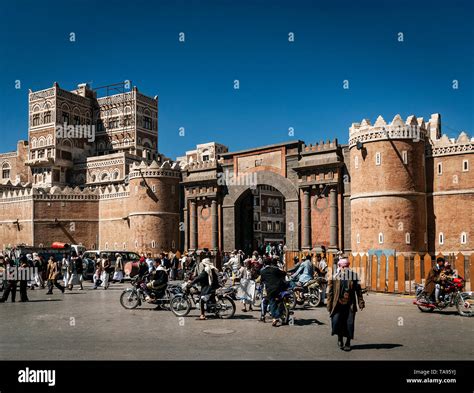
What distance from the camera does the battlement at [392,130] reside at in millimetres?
25594

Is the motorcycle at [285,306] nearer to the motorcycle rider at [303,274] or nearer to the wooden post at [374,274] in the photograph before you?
the motorcycle rider at [303,274]

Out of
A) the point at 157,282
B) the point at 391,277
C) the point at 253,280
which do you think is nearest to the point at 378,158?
the point at 391,277

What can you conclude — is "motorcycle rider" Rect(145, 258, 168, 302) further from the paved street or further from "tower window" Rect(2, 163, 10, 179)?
"tower window" Rect(2, 163, 10, 179)

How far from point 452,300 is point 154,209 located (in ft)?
84.5

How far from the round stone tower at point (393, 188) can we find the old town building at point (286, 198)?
50 millimetres

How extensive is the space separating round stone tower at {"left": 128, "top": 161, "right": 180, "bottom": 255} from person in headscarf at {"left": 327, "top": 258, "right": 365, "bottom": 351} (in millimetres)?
27897

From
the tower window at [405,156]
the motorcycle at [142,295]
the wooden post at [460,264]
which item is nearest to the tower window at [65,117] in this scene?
the tower window at [405,156]

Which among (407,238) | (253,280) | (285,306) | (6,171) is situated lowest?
(285,306)

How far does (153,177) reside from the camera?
36.7m

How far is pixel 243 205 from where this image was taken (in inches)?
1390

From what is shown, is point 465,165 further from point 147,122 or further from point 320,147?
point 147,122

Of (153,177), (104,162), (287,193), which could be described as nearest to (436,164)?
(287,193)

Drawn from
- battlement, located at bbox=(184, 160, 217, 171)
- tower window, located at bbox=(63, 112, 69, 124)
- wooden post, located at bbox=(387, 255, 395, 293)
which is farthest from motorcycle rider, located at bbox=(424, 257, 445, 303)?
tower window, located at bbox=(63, 112, 69, 124)
